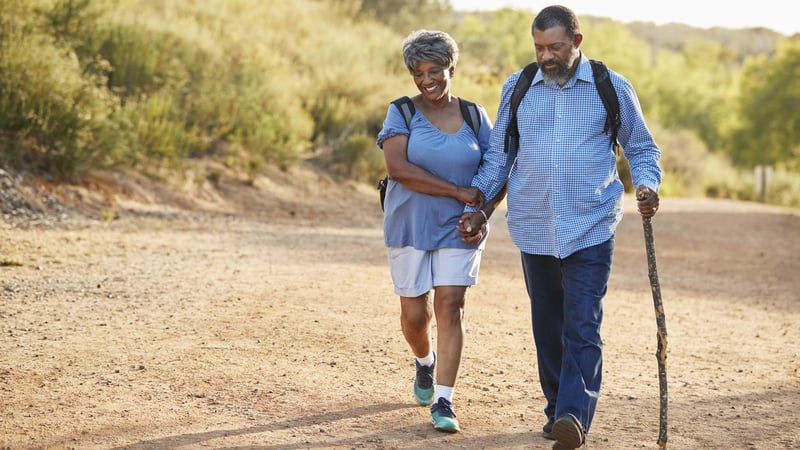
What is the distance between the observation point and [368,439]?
16.2ft

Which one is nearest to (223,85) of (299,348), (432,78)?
(299,348)

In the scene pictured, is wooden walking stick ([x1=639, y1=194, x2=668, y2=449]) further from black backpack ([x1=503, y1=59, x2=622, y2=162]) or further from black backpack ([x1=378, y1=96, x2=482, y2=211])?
black backpack ([x1=378, y1=96, x2=482, y2=211])

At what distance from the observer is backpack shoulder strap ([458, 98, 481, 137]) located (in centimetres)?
523

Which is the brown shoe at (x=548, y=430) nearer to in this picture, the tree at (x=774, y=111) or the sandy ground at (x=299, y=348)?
the sandy ground at (x=299, y=348)

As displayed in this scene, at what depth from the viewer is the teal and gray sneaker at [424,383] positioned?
555 cm

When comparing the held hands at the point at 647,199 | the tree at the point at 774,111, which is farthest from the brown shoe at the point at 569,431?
the tree at the point at 774,111

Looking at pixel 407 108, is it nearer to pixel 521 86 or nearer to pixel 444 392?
pixel 521 86

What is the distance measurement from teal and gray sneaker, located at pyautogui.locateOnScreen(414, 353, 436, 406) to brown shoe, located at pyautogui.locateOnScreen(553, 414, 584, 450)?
1.16 m

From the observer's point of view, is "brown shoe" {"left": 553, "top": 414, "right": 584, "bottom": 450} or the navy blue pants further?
the navy blue pants

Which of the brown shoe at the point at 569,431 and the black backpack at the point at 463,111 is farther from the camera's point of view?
the black backpack at the point at 463,111

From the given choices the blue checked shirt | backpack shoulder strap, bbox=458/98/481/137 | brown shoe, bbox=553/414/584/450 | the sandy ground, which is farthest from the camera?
backpack shoulder strap, bbox=458/98/481/137

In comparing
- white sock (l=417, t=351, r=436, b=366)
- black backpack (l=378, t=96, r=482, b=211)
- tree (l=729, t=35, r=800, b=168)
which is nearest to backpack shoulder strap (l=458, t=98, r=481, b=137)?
black backpack (l=378, t=96, r=482, b=211)

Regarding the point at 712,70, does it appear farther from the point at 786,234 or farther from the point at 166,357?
the point at 166,357

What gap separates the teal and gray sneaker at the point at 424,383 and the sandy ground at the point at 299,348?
0.07 metres
